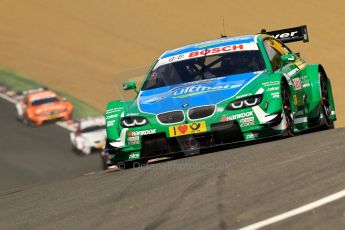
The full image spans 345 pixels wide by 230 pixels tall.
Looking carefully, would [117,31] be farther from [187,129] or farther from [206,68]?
[187,129]

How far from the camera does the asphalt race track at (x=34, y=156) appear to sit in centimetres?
2353

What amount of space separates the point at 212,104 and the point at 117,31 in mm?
23879

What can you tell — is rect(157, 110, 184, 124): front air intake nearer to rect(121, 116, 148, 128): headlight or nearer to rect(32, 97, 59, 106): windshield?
rect(121, 116, 148, 128): headlight

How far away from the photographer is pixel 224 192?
22.9 ft

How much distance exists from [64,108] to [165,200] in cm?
2167

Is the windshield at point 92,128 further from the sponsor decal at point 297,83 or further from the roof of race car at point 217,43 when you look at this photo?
the sponsor decal at point 297,83

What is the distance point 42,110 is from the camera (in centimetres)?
2845

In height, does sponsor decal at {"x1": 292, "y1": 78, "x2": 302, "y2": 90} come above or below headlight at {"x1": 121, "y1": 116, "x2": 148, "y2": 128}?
above

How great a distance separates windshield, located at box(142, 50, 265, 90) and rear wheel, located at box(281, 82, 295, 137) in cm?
48

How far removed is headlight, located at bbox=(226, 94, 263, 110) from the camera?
1045cm

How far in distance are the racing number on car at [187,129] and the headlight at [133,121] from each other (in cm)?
35

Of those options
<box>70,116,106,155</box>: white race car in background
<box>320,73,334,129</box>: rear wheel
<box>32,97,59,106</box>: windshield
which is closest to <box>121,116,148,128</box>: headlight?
<box>320,73,334,129</box>: rear wheel

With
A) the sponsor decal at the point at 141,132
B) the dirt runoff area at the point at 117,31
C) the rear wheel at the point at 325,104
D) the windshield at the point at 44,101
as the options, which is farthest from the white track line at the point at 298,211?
the windshield at the point at 44,101

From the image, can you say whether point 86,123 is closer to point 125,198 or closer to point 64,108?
point 64,108
